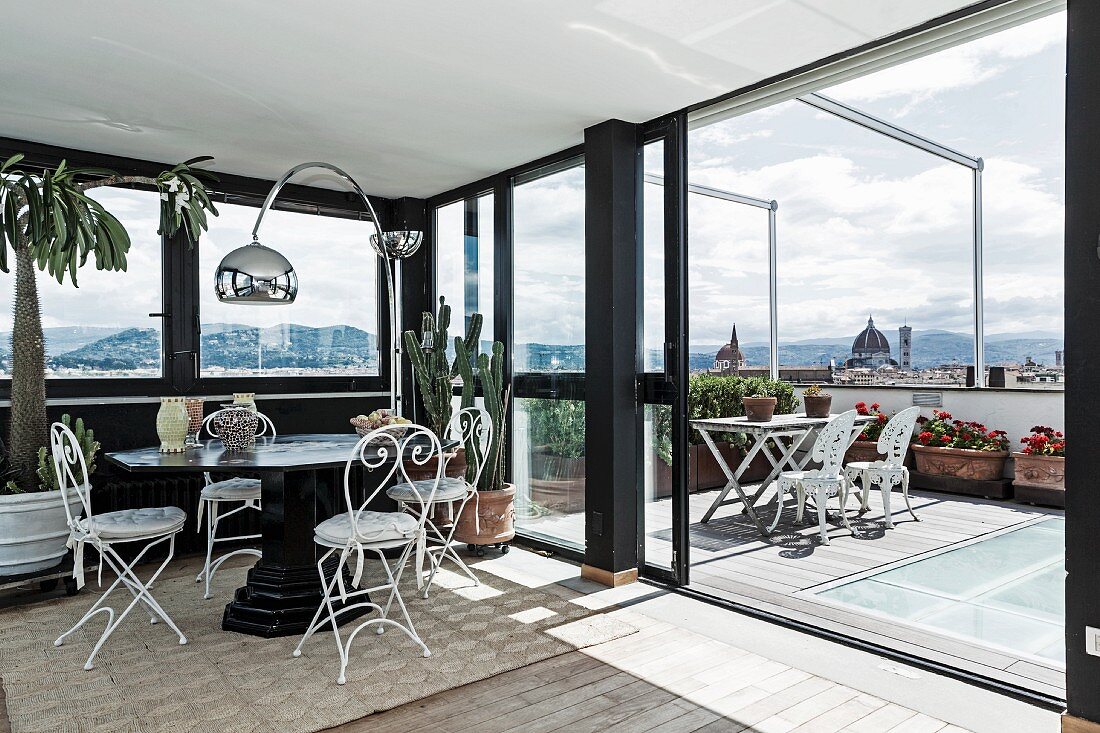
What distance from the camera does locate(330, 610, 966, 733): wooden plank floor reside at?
2.48m

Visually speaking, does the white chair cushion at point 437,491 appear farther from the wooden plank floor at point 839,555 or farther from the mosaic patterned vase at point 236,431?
the wooden plank floor at point 839,555

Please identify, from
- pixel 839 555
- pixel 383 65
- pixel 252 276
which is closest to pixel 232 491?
pixel 252 276

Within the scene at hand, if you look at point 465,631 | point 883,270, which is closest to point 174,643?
point 465,631

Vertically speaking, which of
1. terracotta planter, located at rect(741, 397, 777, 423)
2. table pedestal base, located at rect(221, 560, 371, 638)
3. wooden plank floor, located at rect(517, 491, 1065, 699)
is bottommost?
wooden plank floor, located at rect(517, 491, 1065, 699)

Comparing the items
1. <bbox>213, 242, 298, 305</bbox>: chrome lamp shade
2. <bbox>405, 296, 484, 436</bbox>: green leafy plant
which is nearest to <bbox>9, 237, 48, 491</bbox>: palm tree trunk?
<bbox>213, 242, 298, 305</bbox>: chrome lamp shade

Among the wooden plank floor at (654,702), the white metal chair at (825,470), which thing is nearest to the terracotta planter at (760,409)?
the white metal chair at (825,470)

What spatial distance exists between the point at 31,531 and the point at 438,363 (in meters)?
2.52

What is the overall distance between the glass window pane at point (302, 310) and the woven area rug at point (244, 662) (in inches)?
78.7

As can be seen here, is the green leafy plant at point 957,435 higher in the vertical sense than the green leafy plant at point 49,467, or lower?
lower

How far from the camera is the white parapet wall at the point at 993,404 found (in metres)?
6.62

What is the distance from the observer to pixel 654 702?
2.68 meters

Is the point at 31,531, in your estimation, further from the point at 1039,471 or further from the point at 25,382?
the point at 1039,471

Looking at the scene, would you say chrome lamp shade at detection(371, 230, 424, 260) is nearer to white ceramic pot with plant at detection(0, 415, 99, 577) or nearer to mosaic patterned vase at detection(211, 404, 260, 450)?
mosaic patterned vase at detection(211, 404, 260, 450)

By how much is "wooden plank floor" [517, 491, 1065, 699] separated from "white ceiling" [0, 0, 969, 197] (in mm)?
2258
